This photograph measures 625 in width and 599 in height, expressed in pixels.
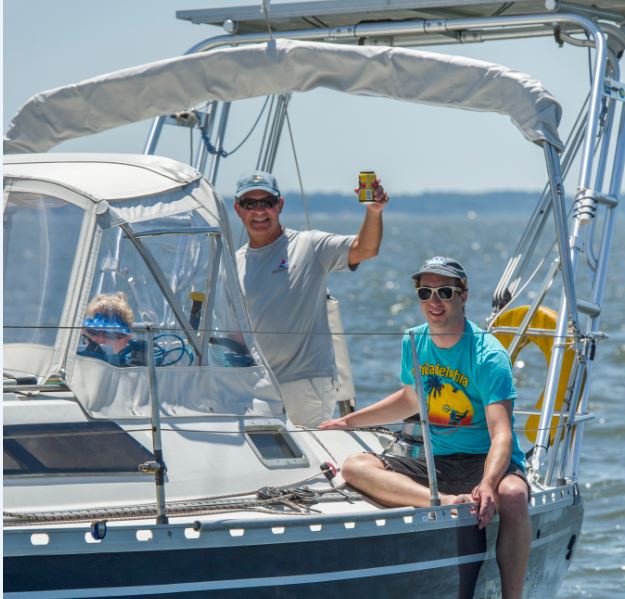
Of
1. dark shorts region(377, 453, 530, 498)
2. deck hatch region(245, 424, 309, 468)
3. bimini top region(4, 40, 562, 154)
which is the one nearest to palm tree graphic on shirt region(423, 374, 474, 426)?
dark shorts region(377, 453, 530, 498)

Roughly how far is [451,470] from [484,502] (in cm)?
35

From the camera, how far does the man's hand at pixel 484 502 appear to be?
18.2ft

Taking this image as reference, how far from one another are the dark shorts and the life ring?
1211 millimetres

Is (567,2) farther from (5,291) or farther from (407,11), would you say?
(5,291)

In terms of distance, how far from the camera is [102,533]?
4.83m

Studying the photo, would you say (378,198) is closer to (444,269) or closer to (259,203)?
(259,203)

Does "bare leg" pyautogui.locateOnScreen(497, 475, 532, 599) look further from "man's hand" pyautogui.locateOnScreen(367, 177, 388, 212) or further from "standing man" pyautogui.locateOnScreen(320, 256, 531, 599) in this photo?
"man's hand" pyautogui.locateOnScreen(367, 177, 388, 212)

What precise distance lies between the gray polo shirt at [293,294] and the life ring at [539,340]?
3.55 ft

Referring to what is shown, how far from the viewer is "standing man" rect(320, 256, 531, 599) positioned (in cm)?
560

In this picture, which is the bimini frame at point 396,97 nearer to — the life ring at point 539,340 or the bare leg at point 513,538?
the life ring at point 539,340

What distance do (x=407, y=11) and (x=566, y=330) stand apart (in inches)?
95.7

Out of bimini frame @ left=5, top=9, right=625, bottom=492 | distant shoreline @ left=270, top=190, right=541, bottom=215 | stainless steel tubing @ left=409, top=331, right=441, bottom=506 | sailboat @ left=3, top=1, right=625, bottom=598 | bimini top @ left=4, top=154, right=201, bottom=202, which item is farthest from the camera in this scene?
distant shoreline @ left=270, top=190, right=541, bottom=215

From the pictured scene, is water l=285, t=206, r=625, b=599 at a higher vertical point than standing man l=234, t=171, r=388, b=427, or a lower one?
lower

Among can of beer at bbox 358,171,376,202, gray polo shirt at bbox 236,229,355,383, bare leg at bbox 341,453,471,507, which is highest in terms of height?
can of beer at bbox 358,171,376,202
